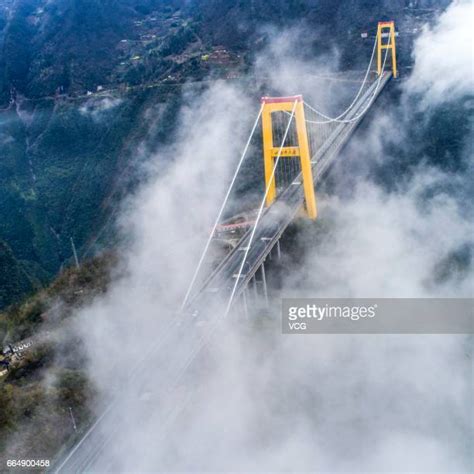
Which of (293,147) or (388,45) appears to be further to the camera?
(388,45)

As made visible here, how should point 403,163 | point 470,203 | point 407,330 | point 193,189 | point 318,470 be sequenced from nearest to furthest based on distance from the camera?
1. point 318,470
2. point 407,330
3. point 470,203
4. point 403,163
5. point 193,189

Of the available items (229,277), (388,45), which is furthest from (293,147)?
(388,45)

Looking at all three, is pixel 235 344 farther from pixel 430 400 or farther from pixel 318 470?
pixel 430 400

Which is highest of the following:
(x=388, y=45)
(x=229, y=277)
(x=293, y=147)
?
(x=388, y=45)

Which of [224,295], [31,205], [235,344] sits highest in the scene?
[224,295]

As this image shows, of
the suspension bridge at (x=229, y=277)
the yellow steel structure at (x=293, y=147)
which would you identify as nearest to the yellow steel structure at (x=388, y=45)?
the suspension bridge at (x=229, y=277)

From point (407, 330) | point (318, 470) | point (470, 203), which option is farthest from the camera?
point (470, 203)

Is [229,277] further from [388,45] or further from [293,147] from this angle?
Answer: [388,45]

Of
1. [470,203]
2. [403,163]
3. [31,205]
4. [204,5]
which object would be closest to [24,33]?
[204,5]

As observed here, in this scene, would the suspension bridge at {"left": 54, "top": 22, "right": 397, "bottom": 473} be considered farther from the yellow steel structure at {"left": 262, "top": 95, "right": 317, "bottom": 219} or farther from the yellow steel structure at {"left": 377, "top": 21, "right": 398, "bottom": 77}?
the yellow steel structure at {"left": 377, "top": 21, "right": 398, "bottom": 77}
